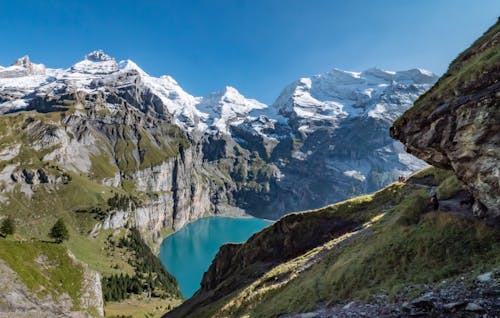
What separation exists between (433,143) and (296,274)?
19258mm

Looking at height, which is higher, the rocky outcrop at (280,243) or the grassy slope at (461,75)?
the grassy slope at (461,75)

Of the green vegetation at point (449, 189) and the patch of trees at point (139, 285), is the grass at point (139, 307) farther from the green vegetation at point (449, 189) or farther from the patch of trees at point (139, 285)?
the green vegetation at point (449, 189)

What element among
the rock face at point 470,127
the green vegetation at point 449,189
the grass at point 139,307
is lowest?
the grass at point 139,307

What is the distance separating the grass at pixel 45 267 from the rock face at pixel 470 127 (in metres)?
64.4

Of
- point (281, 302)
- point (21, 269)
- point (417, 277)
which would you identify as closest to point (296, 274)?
point (281, 302)

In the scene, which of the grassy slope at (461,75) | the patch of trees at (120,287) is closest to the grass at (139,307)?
the patch of trees at (120,287)

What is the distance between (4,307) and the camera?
44.6 meters

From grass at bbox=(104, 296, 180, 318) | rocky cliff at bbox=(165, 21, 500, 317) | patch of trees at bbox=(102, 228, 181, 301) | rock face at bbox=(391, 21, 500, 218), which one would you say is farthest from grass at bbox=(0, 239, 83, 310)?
patch of trees at bbox=(102, 228, 181, 301)

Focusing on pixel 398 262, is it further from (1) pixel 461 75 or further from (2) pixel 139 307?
(2) pixel 139 307

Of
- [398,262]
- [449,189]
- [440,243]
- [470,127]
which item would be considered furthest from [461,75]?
[398,262]

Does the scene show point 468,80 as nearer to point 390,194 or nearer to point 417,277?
point 417,277

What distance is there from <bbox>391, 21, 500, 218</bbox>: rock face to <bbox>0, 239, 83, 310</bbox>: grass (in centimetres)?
6439

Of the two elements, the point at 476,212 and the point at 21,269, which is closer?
the point at 476,212

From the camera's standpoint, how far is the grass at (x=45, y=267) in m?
56.0
